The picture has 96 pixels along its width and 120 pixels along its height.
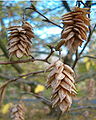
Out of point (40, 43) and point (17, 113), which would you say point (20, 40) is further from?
point (40, 43)

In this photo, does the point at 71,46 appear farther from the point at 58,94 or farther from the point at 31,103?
the point at 31,103


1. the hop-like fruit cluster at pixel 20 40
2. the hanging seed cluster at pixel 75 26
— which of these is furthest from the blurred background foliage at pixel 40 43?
the hanging seed cluster at pixel 75 26

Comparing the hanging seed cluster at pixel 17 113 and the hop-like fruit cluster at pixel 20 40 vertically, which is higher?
the hop-like fruit cluster at pixel 20 40

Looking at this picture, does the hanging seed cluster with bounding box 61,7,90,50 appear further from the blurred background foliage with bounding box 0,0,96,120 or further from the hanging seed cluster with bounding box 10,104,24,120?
the hanging seed cluster with bounding box 10,104,24,120

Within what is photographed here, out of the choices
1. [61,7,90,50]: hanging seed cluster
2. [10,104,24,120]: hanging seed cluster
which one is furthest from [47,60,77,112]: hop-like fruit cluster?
[10,104,24,120]: hanging seed cluster

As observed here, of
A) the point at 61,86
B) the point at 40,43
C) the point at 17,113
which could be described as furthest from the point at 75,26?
the point at 40,43

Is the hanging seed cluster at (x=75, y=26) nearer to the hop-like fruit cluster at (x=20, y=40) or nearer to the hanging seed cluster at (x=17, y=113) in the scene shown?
the hop-like fruit cluster at (x=20, y=40)
